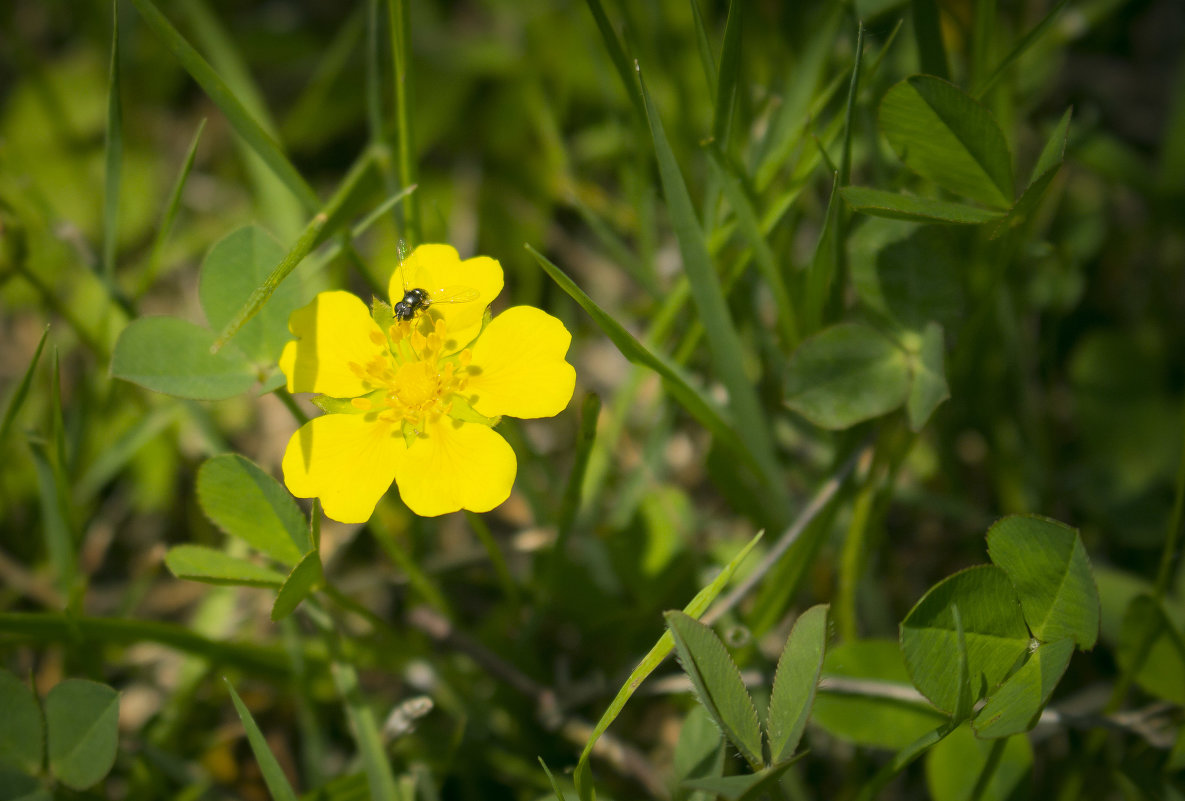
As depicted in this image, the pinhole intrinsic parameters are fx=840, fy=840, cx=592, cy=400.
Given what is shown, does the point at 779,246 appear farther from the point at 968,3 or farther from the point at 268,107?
the point at 268,107

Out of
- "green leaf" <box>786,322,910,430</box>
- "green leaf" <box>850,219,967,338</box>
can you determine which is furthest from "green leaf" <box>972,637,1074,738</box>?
"green leaf" <box>850,219,967,338</box>

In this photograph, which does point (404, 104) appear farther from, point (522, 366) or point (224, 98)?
point (522, 366)

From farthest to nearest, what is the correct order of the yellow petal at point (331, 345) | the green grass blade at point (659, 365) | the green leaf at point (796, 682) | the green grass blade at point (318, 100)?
the green grass blade at point (318, 100)
the yellow petal at point (331, 345)
the green grass blade at point (659, 365)
the green leaf at point (796, 682)

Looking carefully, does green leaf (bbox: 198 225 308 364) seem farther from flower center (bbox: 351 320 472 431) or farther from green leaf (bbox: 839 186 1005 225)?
green leaf (bbox: 839 186 1005 225)

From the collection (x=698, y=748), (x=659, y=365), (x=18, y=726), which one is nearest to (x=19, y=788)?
(x=18, y=726)

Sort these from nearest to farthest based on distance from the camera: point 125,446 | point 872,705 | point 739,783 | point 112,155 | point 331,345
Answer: point 739,783 < point 331,345 < point 872,705 < point 112,155 < point 125,446

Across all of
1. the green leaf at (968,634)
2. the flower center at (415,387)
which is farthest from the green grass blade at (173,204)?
the green leaf at (968,634)

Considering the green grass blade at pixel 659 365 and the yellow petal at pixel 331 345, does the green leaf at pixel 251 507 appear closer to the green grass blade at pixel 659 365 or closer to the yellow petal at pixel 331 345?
the yellow petal at pixel 331 345
